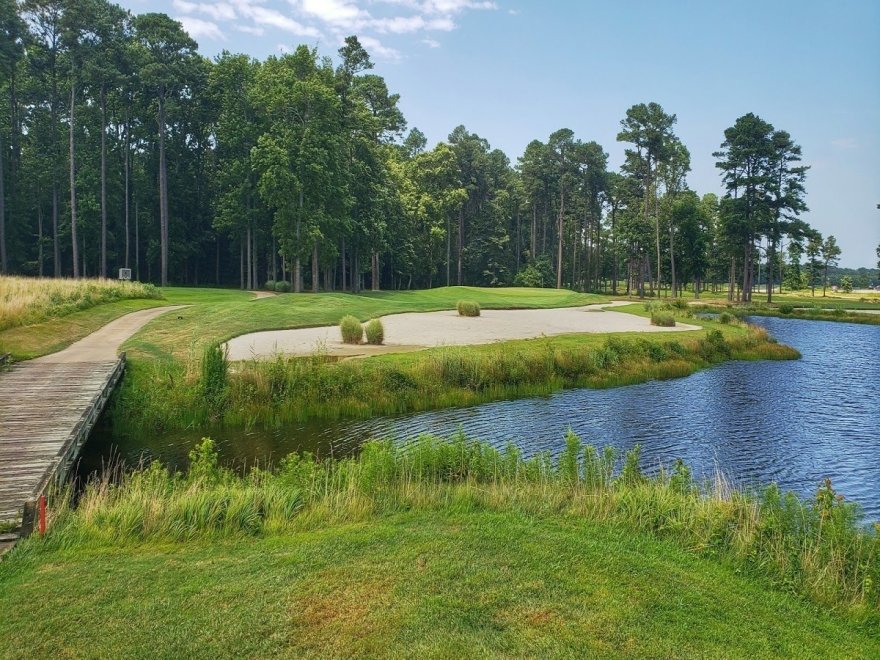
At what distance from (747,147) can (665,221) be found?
13484 mm

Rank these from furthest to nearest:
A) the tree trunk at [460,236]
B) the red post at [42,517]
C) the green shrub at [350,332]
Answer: the tree trunk at [460,236] → the green shrub at [350,332] → the red post at [42,517]

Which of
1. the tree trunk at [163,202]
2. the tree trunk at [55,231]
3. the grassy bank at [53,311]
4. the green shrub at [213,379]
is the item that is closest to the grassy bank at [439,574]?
the green shrub at [213,379]

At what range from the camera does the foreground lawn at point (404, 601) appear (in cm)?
446

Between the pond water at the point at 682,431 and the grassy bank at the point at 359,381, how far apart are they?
2.38 ft

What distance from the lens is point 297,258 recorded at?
44594mm

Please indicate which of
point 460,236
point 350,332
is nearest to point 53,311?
point 350,332

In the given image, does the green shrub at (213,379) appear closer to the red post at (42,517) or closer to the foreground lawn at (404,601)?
the red post at (42,517)

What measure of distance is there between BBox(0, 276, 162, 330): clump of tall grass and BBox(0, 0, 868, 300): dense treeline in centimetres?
1624

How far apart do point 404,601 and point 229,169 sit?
52433 mm

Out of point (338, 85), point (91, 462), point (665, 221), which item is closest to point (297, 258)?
point (338, 85)

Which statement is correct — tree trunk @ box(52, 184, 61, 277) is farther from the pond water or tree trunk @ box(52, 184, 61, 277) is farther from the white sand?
the pond water

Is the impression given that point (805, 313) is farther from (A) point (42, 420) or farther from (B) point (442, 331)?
(A) point (42, 420)

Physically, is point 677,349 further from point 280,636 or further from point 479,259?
point 479,259

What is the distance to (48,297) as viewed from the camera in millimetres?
22797
